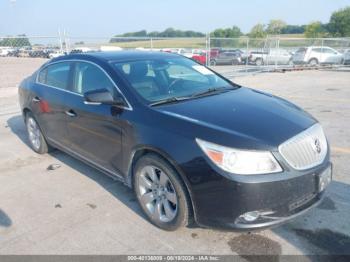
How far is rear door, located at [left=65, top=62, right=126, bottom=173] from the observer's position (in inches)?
133

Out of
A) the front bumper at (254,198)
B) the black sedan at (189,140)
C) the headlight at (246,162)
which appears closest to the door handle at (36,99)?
the black sedan at (189,140)

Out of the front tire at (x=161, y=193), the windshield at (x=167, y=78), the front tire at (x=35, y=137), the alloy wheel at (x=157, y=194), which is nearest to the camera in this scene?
the front tire at (x=161, y=193)

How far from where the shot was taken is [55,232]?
3.11m

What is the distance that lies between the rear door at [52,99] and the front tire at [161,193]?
64.4 inches

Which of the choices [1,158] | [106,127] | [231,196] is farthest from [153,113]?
[1,158]

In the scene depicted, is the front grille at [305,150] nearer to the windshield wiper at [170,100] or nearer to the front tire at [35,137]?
the windshield wiper at [170,100]

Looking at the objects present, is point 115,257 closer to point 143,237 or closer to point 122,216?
point 143,237

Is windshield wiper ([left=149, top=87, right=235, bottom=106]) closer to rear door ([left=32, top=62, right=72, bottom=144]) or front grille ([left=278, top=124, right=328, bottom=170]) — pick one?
front grille ([left=278, top=124, right=328, bottom=170])

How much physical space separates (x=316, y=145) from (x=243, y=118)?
2.17 ft

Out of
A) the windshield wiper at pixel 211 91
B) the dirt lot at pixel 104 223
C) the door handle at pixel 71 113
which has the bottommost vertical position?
the dirt lot at pixel 104 223

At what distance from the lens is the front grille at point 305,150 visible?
255 cm

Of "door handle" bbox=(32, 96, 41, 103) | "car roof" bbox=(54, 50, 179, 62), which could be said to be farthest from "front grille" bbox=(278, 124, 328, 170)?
"door handle" bbox=(32, 96, 41, 103)

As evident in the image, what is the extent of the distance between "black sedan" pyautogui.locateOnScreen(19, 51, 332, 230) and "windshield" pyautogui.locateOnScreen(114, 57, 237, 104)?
0.01 metres

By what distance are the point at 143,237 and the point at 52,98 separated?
243 centimetres
